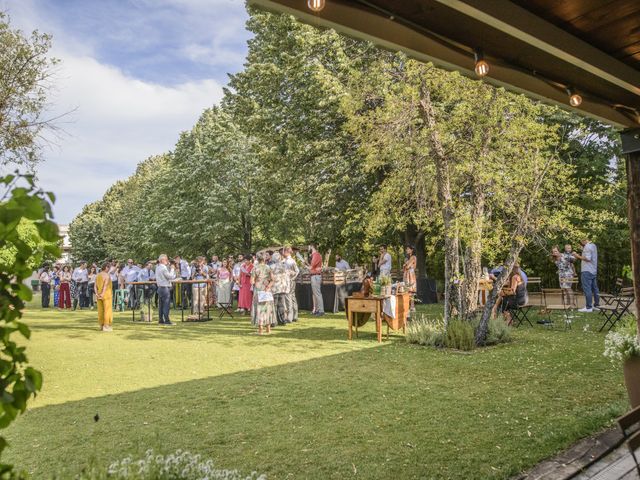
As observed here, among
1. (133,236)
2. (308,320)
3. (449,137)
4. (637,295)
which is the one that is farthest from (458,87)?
(133,236)

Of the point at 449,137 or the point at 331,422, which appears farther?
the point at 449,137

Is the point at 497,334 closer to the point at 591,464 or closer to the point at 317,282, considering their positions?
the point at 591,464

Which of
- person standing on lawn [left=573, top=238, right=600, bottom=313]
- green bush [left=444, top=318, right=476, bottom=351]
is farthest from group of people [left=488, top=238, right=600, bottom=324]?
green bush [left=444, top=318, right=476, bottom=351]

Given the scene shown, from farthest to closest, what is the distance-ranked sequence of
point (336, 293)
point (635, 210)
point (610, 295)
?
point (336, 293)
point (610, 295)
point (635, 210)

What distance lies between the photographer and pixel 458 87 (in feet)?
35.9

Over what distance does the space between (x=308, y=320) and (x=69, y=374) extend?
29.6 feet

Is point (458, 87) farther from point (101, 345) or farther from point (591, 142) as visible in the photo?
point (591, 142)

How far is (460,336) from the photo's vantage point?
10.2 meters

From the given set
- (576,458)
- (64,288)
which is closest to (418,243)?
(64,288)

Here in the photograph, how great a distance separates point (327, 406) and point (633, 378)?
3.41 meters

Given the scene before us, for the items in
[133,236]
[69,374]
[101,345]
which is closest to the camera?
[69,374]

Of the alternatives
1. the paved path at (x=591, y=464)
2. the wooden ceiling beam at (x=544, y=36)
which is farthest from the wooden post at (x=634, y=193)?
the paved path at (x=591, y=464)

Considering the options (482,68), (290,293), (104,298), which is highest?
(482,68)

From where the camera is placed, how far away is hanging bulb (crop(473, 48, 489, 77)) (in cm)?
378
